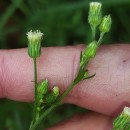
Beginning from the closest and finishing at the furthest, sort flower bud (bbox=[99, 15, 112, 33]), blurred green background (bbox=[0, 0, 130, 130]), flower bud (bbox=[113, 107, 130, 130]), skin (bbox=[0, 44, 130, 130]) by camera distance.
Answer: flower bud (bbox=[113, 107, 130, 130]) < flower bud (bbox=[99, 15, 112, 33]) < skin (bbox=[0, 44, 130, 130]) < blurred green background (bbox=[0, 0, 130, 130])

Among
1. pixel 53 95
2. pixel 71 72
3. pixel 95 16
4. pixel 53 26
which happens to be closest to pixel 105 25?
pixel 95 16

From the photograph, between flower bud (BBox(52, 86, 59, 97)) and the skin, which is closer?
flower bud (BBox(52, 86, 59, 97))

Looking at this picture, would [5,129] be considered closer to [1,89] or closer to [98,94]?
[1,89]

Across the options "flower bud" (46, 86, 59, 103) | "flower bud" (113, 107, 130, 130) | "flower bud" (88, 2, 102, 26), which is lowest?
"flower bud" (113, 107, 130, 130)

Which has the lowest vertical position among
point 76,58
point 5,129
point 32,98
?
point 5,129

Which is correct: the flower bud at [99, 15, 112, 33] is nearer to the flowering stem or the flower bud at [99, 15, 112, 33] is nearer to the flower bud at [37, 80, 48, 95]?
the flowering stem

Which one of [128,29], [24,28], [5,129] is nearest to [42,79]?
[5,129]

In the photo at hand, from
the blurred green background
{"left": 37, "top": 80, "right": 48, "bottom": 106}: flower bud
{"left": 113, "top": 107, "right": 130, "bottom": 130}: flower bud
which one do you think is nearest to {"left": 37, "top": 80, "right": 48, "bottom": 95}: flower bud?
{"left": 37, "top": 80, "right": 48, "bottom": 106}: flower bud
